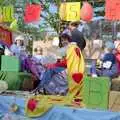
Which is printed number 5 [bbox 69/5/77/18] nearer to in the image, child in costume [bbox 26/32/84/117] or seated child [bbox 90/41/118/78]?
seated child [bbox 90/41/118/78]

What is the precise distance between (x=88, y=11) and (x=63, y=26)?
8.61 feet

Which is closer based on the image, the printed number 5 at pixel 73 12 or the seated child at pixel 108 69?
the seated child at pixel 108 69

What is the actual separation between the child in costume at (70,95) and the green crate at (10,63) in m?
0.86

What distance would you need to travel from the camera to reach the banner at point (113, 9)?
22.6ft

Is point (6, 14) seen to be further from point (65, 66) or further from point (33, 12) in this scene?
point (65, 66)

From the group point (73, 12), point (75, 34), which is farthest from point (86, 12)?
point (75, 34)

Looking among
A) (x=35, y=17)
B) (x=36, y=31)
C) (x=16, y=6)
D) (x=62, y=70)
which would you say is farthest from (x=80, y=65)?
(x=36, y=31)

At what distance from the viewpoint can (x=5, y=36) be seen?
27.2ft

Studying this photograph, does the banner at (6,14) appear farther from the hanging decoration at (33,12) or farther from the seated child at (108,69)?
the seated child at (108,69)

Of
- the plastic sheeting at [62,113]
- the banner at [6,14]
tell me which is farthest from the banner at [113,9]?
the banner at [6,14]

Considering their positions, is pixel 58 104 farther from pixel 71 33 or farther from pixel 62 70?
pixel 71 33

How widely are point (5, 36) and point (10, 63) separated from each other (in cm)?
136

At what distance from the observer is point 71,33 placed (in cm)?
716

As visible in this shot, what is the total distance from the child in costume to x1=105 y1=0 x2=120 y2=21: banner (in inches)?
34.4
